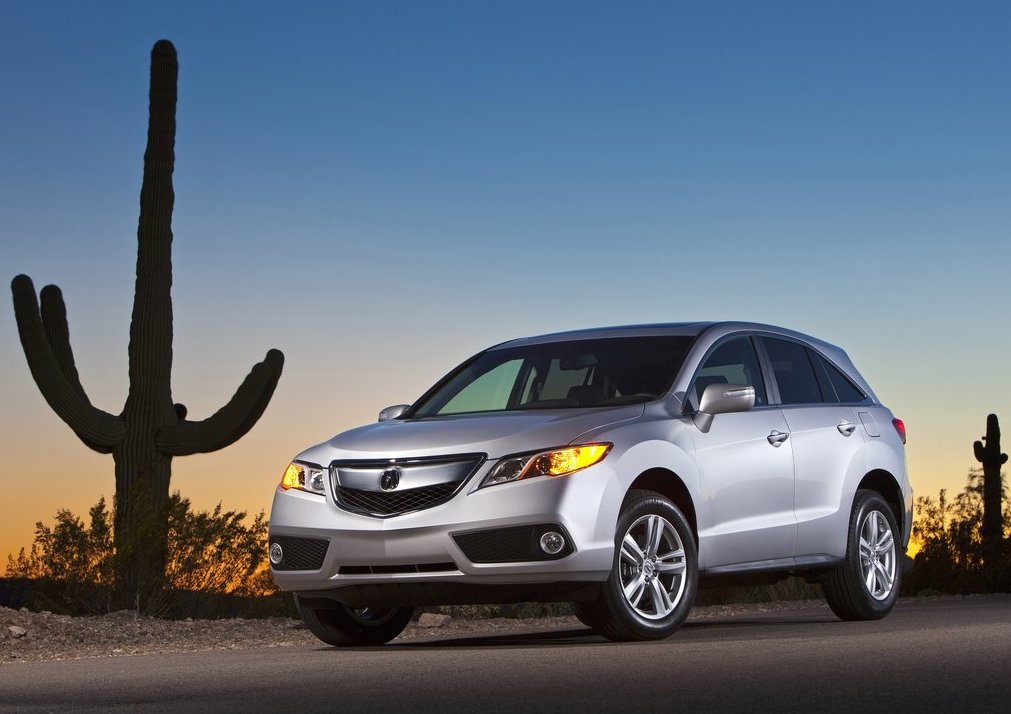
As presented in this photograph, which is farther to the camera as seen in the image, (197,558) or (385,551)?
(197,558)

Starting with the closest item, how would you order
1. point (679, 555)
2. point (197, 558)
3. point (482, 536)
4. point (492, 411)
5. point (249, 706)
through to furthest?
1. point (249, 706)
2. point (482, 536)
3. point (679, 555)
4. point (492, 411)
5. point (197, 558)

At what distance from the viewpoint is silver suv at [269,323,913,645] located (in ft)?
29.6

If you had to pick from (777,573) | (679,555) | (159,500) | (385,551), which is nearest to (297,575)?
(385,551)

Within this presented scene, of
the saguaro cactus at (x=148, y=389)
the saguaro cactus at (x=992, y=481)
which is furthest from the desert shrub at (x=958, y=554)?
the saguaro cactus at (x=148, y=389)

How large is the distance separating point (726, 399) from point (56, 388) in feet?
42.6

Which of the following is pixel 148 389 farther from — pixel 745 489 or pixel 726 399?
pixel 726 399

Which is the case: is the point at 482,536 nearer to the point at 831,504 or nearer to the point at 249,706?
the point at 249,706

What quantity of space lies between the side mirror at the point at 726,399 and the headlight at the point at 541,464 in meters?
1.10

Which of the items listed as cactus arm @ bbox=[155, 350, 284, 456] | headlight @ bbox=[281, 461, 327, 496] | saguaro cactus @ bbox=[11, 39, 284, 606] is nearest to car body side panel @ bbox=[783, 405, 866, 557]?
headlight @ bbox=[281, 461, 327, 496]

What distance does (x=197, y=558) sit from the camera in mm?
18172

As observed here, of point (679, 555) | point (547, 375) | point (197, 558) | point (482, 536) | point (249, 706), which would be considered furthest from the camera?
point (197, 558)

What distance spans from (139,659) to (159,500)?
986cm

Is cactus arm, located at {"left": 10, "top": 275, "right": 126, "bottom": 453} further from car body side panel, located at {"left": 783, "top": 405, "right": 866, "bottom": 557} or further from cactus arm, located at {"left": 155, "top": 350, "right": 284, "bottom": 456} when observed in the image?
car body side panel, located at {"left": 783, "top": 405, "right": 866, "bottom": 557}

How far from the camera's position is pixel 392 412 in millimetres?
10750
